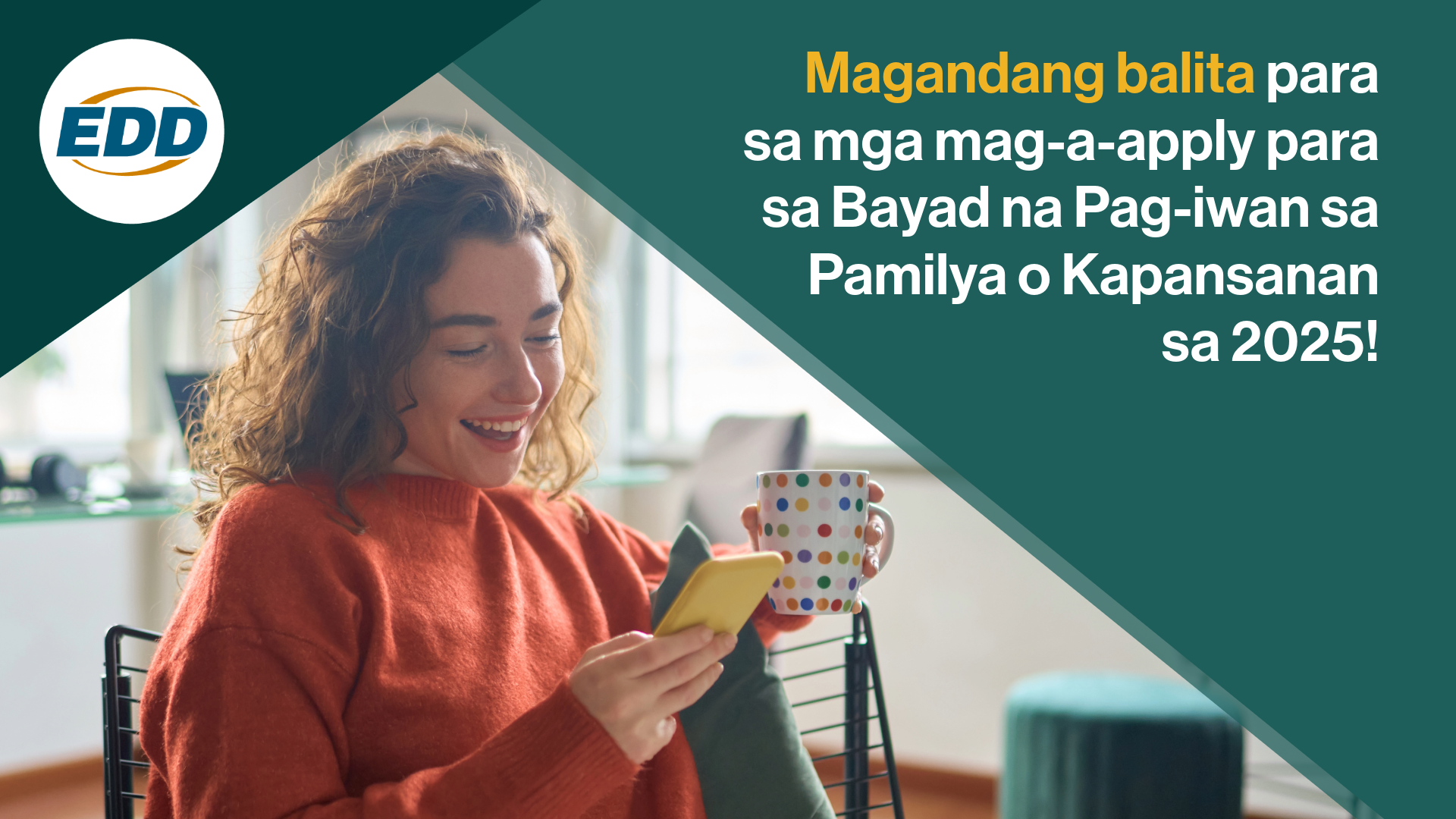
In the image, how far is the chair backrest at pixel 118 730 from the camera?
0.97 metres

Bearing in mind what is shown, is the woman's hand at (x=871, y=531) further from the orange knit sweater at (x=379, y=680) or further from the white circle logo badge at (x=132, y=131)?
the white circle logo badge at (x=132, y=131)

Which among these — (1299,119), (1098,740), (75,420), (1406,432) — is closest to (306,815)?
(1098,740)

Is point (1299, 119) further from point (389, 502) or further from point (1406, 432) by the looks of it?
point (389, 502)

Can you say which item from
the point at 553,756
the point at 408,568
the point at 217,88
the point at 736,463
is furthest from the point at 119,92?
the point at 553,756

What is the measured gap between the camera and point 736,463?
7.72 feet

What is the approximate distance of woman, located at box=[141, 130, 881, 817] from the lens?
2.48 feet

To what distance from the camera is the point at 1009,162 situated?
2055mm

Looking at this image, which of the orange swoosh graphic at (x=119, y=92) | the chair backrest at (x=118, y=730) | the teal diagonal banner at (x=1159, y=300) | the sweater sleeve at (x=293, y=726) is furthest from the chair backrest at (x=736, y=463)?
the sweater sleeve at (x=293, y=726)

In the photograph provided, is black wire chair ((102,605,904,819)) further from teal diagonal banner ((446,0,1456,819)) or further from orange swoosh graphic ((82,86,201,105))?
orange swoosh graphic ((82,86,201,105))

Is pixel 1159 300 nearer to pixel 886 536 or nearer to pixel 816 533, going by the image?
pixel 886 536

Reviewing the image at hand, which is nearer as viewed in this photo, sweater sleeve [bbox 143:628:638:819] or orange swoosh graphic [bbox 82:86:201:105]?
sweater sleeve [bbox 143:628:638:819]

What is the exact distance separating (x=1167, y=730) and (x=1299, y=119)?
3.63ft

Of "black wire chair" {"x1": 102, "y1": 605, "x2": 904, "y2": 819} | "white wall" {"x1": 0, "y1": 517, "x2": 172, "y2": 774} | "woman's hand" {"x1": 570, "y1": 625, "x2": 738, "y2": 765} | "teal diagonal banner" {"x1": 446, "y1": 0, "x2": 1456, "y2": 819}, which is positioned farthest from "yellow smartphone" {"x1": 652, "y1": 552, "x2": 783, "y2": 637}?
"white wall" {"x1": 0, "y1": 517, "x2": 172, "y2": 774}

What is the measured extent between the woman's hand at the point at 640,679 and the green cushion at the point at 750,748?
261 millimetres
